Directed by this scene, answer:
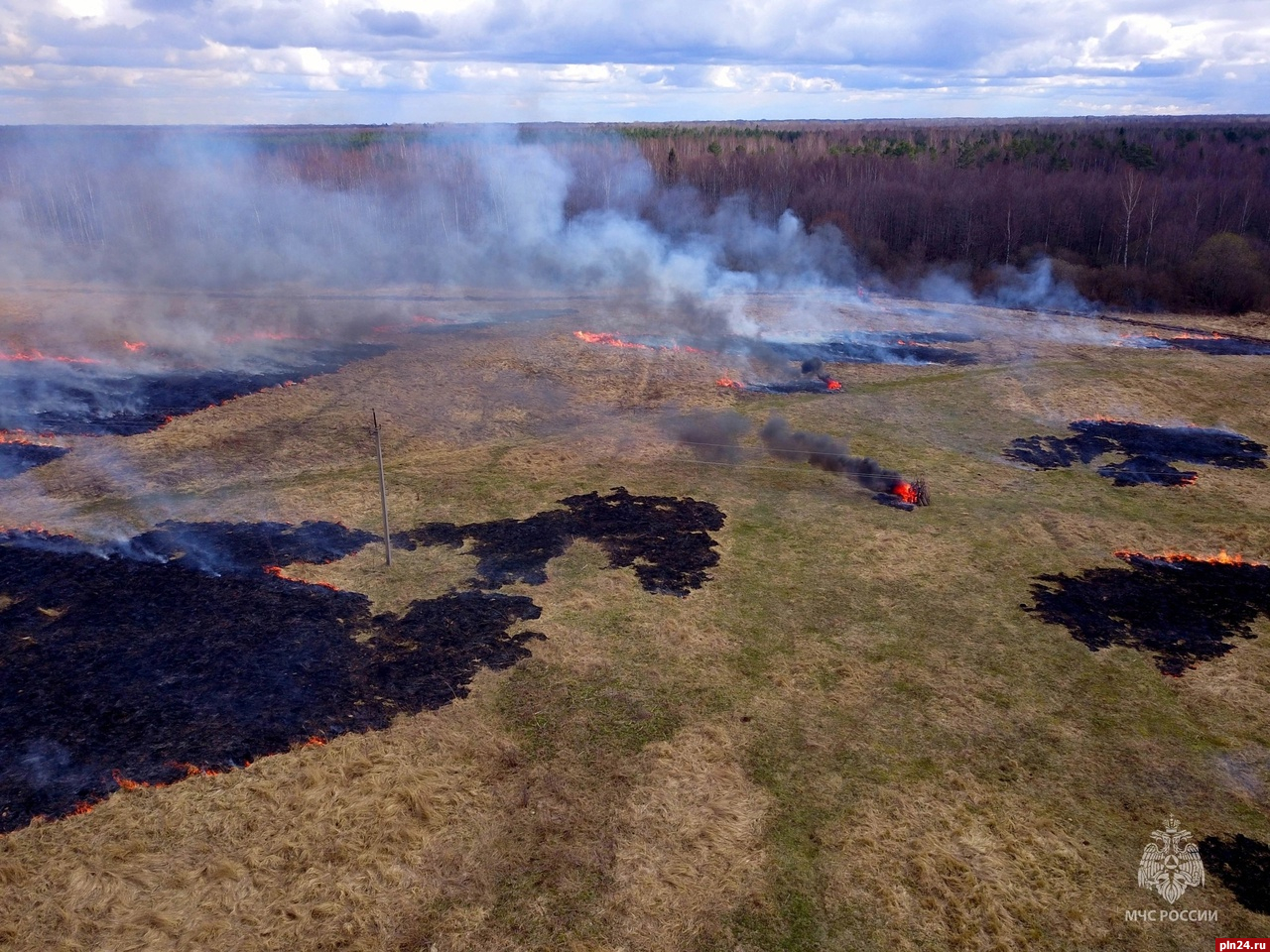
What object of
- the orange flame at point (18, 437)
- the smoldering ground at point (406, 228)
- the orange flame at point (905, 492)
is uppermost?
the smoldering ground at point (406, 228)

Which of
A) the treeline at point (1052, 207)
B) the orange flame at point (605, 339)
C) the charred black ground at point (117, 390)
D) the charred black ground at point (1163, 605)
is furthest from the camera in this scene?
the treeline at point (1052, 207)

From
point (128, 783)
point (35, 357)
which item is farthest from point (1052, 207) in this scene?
point (128, 783)

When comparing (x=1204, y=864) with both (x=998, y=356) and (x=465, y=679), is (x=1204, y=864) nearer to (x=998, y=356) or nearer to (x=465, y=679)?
(x=465, y=679)

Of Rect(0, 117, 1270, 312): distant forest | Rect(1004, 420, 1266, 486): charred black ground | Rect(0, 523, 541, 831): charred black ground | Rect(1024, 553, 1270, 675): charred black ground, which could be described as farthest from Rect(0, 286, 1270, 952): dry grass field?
Rect(0, 117, 1270, 312): distant forest

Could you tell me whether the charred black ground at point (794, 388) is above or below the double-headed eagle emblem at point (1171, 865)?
above

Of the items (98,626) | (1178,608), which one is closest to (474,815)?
(98,626)

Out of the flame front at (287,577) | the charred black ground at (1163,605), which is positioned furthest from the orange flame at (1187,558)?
the flame front at (287,577)

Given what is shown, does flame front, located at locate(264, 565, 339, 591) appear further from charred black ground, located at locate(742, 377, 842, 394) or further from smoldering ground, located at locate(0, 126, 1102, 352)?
smoldering ground, located at locate(0, 126, 1102, 352)

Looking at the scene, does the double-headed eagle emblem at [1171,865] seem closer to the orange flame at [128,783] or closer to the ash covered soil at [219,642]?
the ash covered soil at [219,642]
